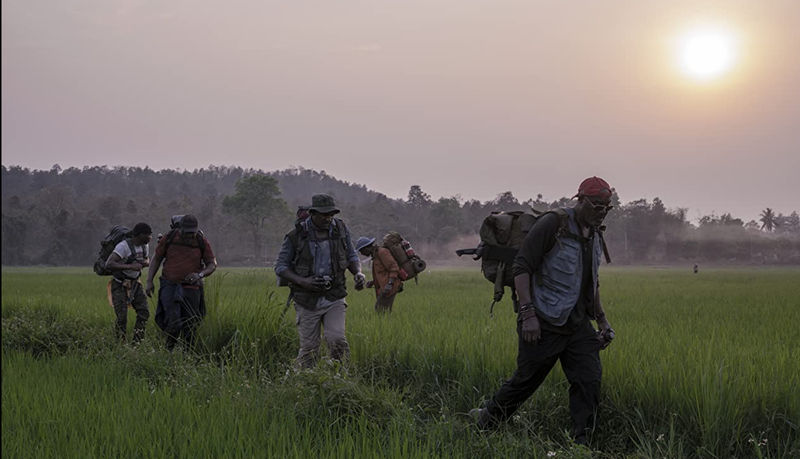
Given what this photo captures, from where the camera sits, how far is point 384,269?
33.0 ft

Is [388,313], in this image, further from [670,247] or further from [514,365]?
[670,247]

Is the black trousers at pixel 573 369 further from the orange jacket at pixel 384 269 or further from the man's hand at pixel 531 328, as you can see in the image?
the orange jacket at pixel 384 269

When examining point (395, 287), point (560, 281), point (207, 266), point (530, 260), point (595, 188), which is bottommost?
point (395, 287)

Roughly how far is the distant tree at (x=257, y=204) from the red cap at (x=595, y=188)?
8365cm

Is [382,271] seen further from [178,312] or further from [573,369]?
[573,369]

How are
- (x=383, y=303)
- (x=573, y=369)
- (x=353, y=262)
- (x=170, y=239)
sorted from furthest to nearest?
1. (x=383, y=303)
2. (x=170, y=239)
3. (x=353, y=262)
4. (x=573, y=369)

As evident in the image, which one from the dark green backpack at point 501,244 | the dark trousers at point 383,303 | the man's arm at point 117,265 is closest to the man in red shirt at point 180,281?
the man's arm at point 117,265

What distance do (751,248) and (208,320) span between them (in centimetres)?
10194

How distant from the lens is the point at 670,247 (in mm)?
96625

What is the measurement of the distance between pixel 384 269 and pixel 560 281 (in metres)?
5.76

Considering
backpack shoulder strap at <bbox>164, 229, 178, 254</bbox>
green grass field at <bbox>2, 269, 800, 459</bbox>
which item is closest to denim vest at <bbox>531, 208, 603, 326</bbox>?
green grass field at <bbox>2, 269, 800, 459</bbox>

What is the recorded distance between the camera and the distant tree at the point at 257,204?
8712 cm

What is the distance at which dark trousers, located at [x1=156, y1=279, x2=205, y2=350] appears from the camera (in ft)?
25.6

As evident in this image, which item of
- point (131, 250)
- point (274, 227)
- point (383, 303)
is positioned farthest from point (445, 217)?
point (131, 250)
